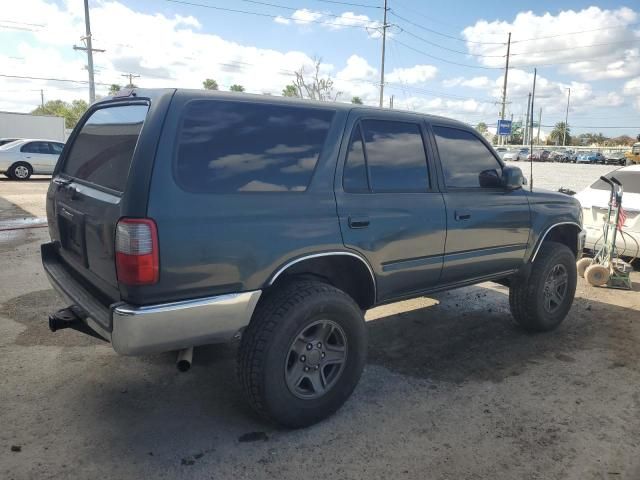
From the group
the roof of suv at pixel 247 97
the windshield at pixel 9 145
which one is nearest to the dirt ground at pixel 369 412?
the roof of suv at pixel 247 97

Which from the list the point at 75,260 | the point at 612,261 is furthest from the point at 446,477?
the point at 612,261

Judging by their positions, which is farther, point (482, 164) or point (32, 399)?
point (482, 164)

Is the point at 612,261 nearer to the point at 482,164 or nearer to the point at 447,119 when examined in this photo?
the point at 482,164

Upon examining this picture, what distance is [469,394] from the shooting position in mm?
3568

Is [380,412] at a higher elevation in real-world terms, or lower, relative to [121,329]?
lower

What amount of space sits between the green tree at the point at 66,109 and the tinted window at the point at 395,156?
75.2 m

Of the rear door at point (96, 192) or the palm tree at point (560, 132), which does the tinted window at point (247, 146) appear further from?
the palm tree at point (560, 132)

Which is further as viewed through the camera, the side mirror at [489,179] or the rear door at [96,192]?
the side mirror at [489,179]

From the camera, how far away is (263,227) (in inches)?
108

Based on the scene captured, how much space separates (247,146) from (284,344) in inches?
43.8

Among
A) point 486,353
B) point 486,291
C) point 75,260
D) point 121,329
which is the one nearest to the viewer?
point 121,329

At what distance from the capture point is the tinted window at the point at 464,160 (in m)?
3.88

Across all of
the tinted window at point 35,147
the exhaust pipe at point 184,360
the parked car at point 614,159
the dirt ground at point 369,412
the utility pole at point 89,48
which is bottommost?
the dirt ground at point 369,412

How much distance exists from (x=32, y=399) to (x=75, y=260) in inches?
37.5
